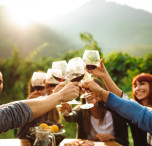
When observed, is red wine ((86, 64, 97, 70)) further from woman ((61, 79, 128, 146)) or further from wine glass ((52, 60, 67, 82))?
woman ((61, 79, 128, 146))

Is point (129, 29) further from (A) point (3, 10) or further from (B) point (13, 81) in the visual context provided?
(B) point (13, 81)

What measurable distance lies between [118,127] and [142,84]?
24.2 inches

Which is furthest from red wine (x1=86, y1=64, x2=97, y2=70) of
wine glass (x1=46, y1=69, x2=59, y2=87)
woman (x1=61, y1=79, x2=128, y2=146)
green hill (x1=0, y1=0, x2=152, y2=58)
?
green hill (x1=0, y1=0, x2=152, y2=58)

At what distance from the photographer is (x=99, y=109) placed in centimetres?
246

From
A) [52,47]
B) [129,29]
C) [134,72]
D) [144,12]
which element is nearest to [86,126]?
[134,72]

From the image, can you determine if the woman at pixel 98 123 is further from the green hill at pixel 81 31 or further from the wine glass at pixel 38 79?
the green hill at pixel 81 31

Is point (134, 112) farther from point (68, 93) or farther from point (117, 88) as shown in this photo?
point (117, 88)

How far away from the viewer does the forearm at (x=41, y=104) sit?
3.33ft

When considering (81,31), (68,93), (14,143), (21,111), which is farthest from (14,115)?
(81,31)

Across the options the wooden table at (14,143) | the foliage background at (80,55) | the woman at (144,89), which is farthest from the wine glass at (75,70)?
the foliage background at (80,55)

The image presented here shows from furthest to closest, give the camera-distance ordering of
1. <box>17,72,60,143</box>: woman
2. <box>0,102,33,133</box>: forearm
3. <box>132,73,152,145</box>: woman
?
<box>132,73,152,145</box>: woman → <box>17,72,60,143</box>: woman → <box>0,102,33,133</box>: forearm

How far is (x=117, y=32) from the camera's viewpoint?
10.7 metres

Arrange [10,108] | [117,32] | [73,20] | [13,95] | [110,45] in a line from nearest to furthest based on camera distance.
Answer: [10,108], [13,95], [110,45], [117,32], [73,20]

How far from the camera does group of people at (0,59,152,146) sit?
3.19 feet
